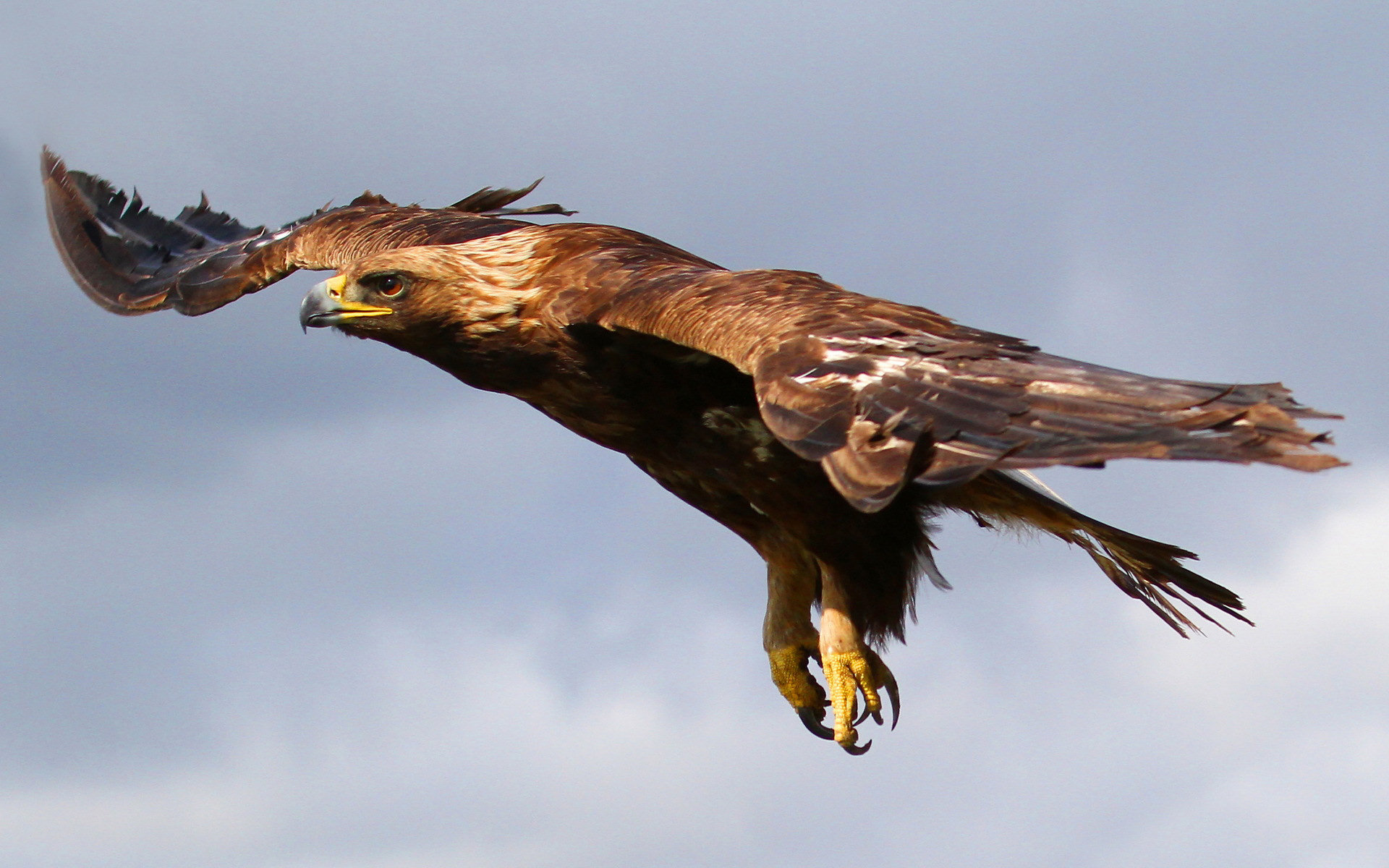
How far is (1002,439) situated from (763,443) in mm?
1837

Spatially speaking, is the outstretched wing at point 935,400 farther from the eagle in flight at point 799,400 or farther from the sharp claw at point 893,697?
the sharp claw at point 893,697

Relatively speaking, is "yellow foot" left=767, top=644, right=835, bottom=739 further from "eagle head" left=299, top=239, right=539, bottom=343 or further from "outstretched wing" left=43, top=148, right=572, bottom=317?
"outstretched wing" left=43, top=148, right=572, bottom=317

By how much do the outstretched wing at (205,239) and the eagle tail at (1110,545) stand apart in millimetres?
2346

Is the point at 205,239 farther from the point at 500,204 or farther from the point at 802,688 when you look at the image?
the point at 802,688

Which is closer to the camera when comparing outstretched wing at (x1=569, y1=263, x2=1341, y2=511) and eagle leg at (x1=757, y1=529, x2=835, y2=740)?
outstretched wing at (x1=569, y1=263, x2=1341, y2=511)

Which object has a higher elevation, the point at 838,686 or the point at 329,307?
the point at 329,307

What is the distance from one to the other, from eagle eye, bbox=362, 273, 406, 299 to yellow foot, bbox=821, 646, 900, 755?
2319 millimetres

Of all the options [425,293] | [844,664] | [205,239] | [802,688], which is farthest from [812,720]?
[205,239]

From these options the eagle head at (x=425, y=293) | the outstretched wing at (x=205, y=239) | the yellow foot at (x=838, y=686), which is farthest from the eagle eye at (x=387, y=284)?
the yellow foot at (x=838, y=686)

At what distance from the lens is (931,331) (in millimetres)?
5547

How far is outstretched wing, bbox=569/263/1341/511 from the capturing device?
457 centimetres

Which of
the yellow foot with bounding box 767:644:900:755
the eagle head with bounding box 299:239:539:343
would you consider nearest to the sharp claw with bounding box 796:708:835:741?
the yellow foot with bounding box 767:644:900:755

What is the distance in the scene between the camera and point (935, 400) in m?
5.02

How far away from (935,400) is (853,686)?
2.18m
